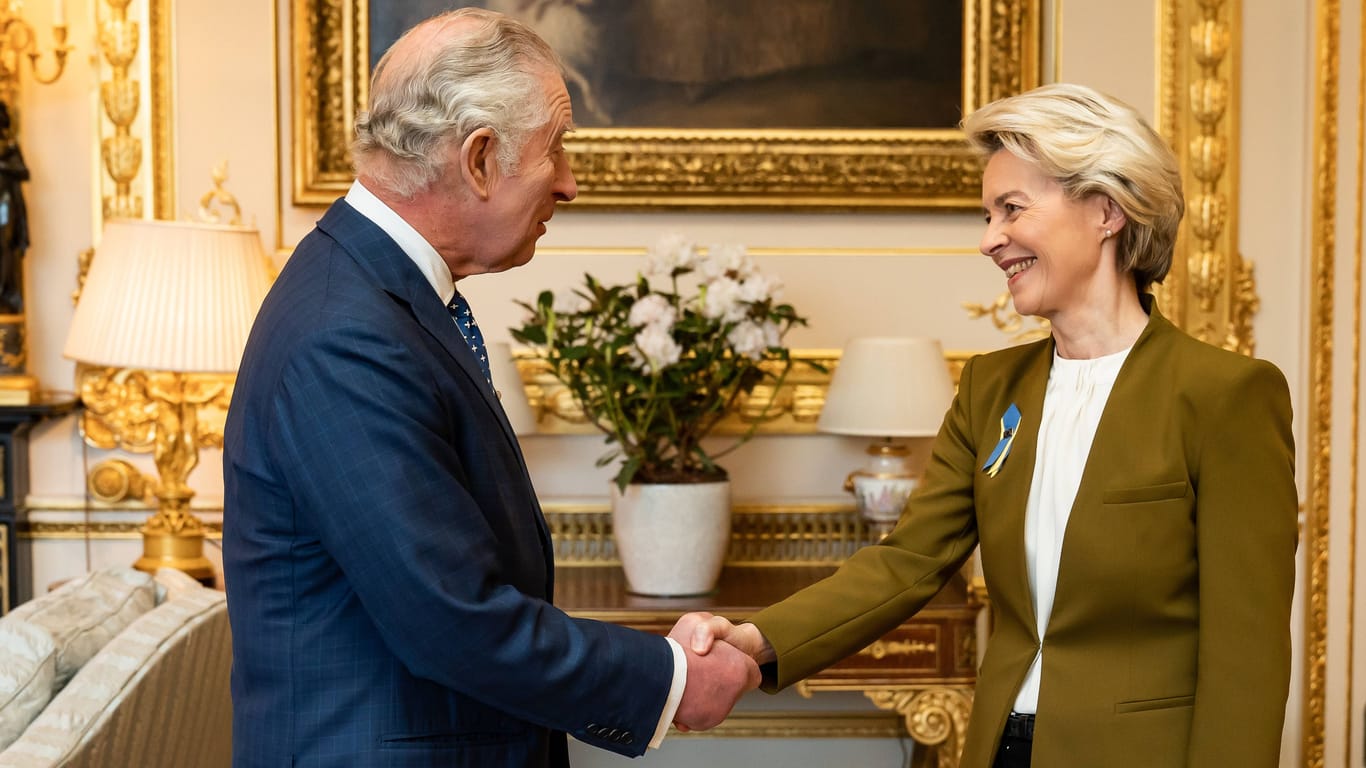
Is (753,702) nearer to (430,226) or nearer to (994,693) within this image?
(994,693)

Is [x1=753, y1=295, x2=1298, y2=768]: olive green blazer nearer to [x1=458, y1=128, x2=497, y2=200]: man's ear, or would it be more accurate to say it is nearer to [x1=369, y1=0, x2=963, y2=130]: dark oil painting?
[x1=458, y1=128, x2=497, y2=200]: man's ear

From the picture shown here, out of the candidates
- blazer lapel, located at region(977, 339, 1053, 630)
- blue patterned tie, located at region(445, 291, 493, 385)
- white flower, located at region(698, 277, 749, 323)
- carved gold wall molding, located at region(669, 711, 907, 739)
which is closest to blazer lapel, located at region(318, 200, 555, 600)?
blue patterned tie, located at region(445, 291, 493, 385)

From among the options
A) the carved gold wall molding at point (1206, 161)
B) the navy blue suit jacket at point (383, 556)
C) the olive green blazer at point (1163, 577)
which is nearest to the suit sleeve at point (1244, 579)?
the olive green blazer at point (1163, 577)

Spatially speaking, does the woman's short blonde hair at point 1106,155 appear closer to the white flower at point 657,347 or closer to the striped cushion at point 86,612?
the white flower at point 657,347

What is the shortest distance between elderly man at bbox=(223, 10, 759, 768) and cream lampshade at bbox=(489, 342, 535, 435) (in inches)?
63.0

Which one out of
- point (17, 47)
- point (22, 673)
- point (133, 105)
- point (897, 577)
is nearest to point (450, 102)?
point (897, 577)

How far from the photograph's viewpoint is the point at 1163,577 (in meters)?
1.85

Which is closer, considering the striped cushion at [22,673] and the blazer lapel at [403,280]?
the blazer lapel at [403,280]

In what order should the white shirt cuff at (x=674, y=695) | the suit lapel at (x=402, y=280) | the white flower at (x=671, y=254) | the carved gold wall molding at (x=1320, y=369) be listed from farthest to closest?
1. the carved gold wall molding at (x=1320, y=369)
2. the white flower at (x=671, y=254)
3. the white shirt cuff at (x=674, y=695)
4. the suit lapel at (x=402, y=280)

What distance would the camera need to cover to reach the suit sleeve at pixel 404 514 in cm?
156

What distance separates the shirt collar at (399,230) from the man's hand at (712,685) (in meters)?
0.66

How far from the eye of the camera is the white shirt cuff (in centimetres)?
181

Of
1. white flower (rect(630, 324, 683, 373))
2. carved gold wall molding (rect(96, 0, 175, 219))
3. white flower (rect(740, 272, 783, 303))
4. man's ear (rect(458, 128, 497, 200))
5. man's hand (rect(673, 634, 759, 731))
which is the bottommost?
man's hand (rect(673, 634, 759, 731))

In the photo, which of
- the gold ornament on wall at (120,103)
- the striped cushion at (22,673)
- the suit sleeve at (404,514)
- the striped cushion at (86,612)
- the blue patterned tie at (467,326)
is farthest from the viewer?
the gold ornament on wall at (120,103)
